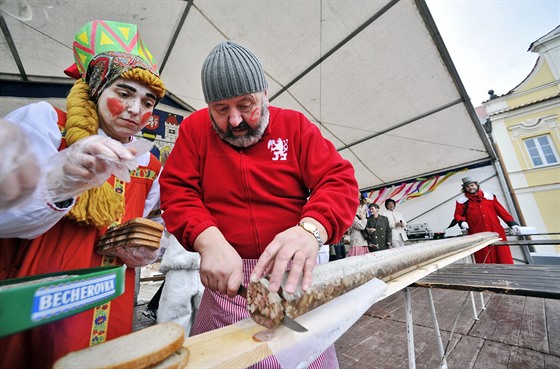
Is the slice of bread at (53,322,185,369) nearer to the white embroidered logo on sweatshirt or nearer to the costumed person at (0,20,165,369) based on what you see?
the costumed person at (0,20,165,369)

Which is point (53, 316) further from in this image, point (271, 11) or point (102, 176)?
point (271, 11)

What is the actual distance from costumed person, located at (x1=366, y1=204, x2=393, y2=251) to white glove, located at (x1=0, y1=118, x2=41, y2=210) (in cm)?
567

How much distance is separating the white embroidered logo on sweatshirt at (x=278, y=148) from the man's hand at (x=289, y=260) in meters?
0.45

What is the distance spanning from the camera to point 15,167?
365 millimetres

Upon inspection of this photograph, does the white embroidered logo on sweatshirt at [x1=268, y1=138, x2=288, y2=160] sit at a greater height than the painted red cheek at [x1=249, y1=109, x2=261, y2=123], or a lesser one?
lesser

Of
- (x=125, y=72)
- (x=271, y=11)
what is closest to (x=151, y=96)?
(x=125, y=72)

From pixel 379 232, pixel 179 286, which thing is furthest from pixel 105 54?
pixel 379 232

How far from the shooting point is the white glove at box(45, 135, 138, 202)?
0.72m

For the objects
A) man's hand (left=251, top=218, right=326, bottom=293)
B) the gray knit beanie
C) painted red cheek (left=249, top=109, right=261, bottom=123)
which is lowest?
man's hand (left=251, top=218, right=326, bottom=293)

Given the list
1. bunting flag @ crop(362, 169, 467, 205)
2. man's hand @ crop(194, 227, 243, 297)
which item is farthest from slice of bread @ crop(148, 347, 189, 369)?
bunting flag @ crop(362, 169, 467, 205)

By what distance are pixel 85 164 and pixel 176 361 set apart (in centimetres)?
64

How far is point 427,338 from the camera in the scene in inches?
91.7

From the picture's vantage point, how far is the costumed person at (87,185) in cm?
76

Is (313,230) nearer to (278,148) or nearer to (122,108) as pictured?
(278,148)
